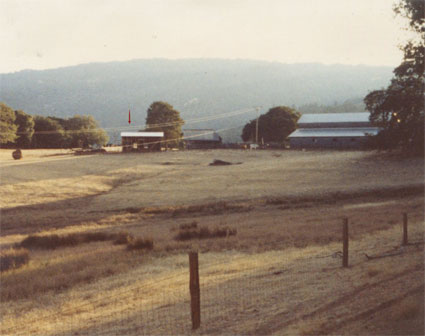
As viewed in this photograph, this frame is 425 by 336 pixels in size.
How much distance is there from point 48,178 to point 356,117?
67.3 meters

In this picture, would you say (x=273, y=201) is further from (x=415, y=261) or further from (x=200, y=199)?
(x=415, y=261)

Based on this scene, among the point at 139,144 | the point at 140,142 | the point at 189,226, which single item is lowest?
the point at 189,226

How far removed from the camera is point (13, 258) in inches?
696

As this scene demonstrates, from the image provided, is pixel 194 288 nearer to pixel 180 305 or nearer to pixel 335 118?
pixel 180 305

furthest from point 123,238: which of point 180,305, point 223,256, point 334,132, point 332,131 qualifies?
point 332,131

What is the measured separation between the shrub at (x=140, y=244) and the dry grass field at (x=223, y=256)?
0.80 ft

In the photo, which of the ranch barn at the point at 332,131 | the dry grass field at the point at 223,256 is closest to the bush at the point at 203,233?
the dry grass field at the point at 223,256

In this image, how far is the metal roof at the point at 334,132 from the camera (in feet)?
253

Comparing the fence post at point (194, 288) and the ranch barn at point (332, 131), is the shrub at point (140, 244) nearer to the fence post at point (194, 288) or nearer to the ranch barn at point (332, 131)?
the fence post at point (194, 288)

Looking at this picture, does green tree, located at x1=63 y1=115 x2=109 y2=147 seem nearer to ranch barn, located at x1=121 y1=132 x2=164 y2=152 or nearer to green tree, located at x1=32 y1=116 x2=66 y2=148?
green tree, located at x1=32 y1=116 x2=66 y2=148

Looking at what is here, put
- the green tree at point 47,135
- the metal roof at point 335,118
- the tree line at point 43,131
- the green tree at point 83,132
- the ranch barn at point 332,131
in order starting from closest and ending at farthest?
the tree line at point 43,131 → the ranch barn at point 332,131 → the metal roof at point 335,118 → the green tree at point 47,135 → the green tree at point 83,132

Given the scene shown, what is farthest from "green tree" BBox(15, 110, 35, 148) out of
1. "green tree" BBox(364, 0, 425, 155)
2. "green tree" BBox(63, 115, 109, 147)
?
"green tree" BBox(364, 0, 425, 155)

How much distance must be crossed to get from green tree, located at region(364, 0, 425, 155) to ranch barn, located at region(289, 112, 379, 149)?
28246mm

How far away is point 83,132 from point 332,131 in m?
55.2
